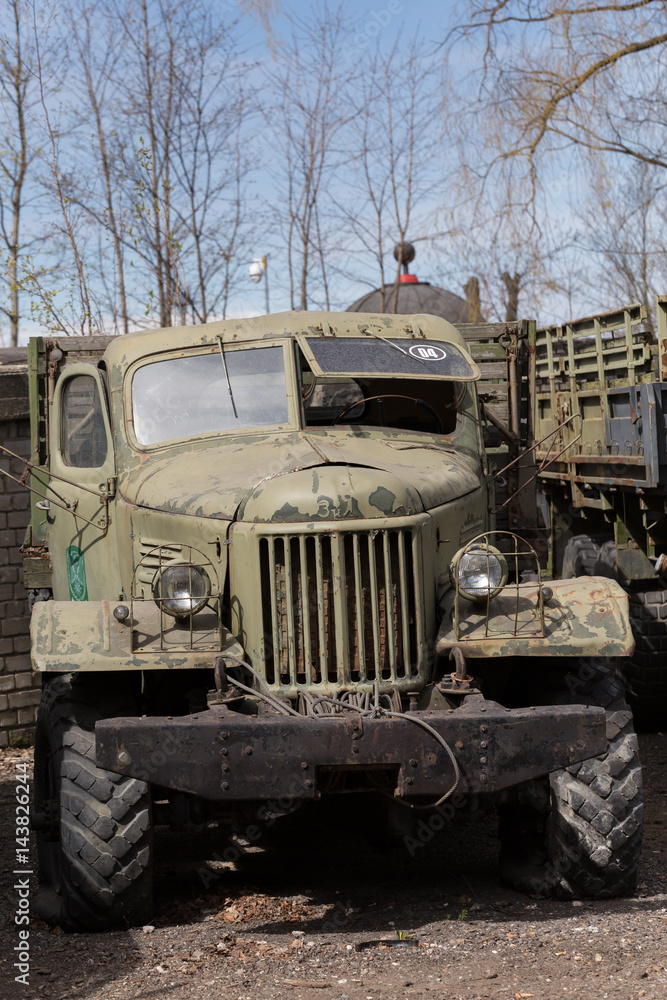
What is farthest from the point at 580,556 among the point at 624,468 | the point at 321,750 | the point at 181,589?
the point at 321,750

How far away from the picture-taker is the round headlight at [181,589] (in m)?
4.47

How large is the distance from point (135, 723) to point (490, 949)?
1.45 meters

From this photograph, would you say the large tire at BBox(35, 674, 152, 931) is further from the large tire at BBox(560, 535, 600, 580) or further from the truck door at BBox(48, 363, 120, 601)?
the large tire at BBox(560, 535, 600, 580)

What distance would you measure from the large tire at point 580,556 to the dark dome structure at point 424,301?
9.26 meters

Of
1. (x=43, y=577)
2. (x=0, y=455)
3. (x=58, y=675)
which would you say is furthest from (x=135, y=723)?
(x=0, y=455)

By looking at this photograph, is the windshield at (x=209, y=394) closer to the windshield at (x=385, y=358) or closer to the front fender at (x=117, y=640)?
the windshield at (x=385, y=358)

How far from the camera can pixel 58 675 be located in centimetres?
506

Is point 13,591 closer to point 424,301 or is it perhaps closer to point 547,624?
point 547,624

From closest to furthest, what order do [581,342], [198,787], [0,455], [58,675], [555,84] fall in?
[198,787]
[58,675]
[0,455]
[581,342]
[555,84]

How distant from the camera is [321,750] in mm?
3951

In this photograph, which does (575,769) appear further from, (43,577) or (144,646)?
(43,577)

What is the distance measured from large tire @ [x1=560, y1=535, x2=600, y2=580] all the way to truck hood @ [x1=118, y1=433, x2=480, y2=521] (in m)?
3.18

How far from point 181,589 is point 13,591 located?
13.0 ft

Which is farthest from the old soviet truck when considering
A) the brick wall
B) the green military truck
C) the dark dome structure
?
the dark dome structure
